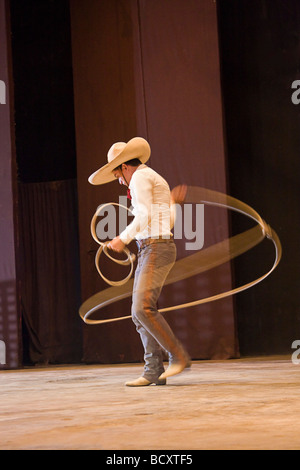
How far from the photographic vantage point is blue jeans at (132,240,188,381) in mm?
4168

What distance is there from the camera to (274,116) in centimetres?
677

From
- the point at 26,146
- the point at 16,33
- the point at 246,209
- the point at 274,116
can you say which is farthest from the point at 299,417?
the point at 16,33

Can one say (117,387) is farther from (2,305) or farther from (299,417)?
(2,305)

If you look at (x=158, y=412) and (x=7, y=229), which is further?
(x=7, y=229)

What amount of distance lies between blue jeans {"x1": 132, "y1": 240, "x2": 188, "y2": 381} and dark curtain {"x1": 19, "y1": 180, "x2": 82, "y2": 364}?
10.4ft

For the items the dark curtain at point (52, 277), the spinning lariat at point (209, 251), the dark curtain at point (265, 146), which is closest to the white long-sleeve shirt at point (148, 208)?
the spinning lariat at point (209, 251)

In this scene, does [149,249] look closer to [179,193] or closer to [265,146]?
[179,193]

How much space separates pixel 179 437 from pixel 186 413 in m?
0.64

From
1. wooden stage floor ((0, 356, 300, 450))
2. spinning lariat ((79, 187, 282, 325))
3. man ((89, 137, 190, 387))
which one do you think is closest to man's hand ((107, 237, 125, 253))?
man ((89, 137, 190, 387))

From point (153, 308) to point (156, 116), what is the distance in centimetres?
302

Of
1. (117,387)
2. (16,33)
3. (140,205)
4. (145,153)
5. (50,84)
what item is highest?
(16,33)

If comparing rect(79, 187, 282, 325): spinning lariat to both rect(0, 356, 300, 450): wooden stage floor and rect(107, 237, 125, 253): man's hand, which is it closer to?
rect(0, 356, 300, 450): wooden stage floor

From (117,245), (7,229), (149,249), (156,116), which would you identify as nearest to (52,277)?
(7,229)

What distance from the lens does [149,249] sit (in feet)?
14.1
